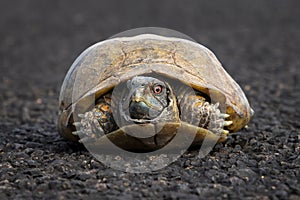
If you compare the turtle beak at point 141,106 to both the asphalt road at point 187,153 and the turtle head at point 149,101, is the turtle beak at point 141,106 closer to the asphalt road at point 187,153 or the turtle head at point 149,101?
the turtle head at point 149,101

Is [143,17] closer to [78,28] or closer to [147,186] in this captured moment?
[78,28]

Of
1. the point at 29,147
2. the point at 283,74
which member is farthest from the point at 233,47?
the point at 29,147

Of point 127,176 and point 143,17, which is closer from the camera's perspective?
point 127,176

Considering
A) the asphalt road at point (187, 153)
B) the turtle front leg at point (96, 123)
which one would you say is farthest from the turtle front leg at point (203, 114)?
the turtle front leg at point (96, 123)

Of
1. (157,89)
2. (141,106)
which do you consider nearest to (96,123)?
(141,106)

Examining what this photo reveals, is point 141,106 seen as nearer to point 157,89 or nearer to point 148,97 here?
point 148,97
